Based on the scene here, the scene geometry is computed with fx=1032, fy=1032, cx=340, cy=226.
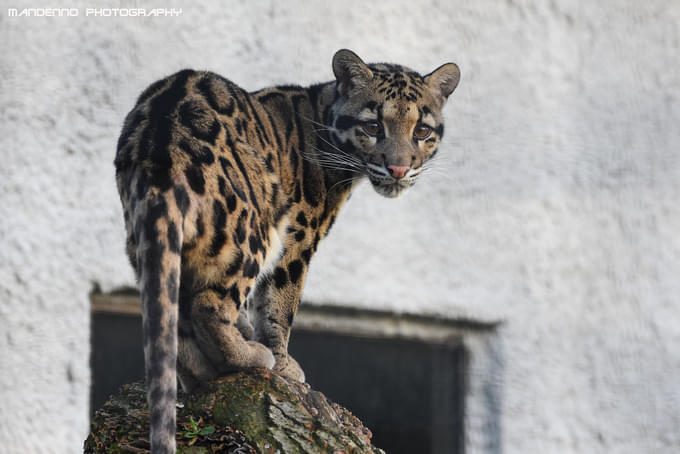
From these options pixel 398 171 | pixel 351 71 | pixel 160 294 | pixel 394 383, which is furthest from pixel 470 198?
pixel 160 294

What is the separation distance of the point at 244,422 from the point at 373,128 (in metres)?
0.92

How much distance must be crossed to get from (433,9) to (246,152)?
8.36ft

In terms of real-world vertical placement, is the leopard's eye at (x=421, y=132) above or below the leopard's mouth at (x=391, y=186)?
above

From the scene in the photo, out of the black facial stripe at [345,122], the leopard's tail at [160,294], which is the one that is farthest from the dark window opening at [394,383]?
the leopard's tail at [160,294]

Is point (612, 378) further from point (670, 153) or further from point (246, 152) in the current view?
point (246, 152)

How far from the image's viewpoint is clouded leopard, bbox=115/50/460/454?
240 centimetres

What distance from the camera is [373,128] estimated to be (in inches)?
116

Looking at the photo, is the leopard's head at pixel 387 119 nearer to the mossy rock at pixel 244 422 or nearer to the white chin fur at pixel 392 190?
the white chin fur at pixel 392 190

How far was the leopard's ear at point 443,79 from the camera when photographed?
3.10 meters

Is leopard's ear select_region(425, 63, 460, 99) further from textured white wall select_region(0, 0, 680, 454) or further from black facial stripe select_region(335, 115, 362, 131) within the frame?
textured white wall select_region(0, 0, 680, 454)

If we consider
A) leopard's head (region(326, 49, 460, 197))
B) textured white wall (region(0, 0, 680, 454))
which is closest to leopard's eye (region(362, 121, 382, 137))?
leopard's head (region(326, 49, 460, 197))

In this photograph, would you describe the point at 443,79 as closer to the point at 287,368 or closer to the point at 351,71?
the point at 351,71

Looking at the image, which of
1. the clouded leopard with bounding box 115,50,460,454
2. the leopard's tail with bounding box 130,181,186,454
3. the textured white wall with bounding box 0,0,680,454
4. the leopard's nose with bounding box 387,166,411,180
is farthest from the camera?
the textured white wall with bounding box 0,0,680,454

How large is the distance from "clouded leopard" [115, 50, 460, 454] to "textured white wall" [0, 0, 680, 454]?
4.80ft
